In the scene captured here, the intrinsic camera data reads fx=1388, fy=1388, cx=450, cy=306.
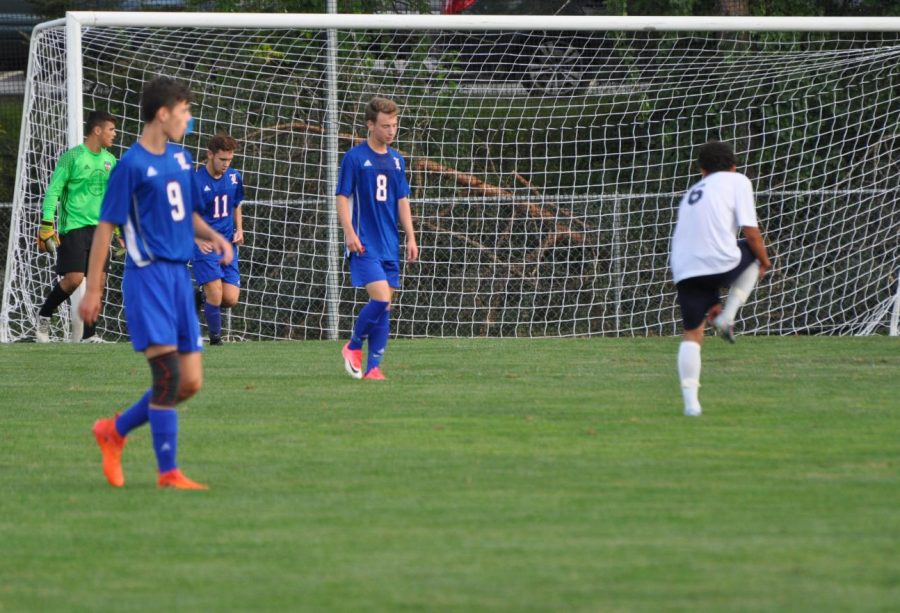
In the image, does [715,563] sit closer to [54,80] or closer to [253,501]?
[253,501]

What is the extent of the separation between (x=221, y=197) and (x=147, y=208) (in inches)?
282

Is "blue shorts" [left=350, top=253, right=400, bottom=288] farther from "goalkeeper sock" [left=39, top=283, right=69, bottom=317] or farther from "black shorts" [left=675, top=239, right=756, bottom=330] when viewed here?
"goalkeeper sock" [left=39, top=283, right=69, bottom=317]

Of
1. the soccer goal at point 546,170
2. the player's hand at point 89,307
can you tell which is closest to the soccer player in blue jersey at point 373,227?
the player's hand at point 89,307

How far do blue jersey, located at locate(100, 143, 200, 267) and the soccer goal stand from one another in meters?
8.95

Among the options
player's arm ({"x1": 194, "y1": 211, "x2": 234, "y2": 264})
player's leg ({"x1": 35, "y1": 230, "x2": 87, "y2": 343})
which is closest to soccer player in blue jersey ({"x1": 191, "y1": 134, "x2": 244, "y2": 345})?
player's leg ({"x1": 35, "y1": 230, "x2": 87, "y2": 343})

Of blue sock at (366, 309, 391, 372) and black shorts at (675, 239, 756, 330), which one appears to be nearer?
black shorts at (675, 239, 756, 330)

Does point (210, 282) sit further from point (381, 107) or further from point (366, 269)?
point (381, 107)

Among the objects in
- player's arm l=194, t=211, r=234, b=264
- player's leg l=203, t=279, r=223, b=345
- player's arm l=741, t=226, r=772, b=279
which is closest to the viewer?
player's arm l=194, t=211, r=234, b=264

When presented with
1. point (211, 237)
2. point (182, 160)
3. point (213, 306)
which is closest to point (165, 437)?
point (211, 237)

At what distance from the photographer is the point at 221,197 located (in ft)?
43.0

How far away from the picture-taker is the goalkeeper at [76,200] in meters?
12.7

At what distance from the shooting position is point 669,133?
51.1 ft

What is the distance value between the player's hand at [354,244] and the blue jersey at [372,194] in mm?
111

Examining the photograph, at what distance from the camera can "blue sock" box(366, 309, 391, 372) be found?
32.8ft
